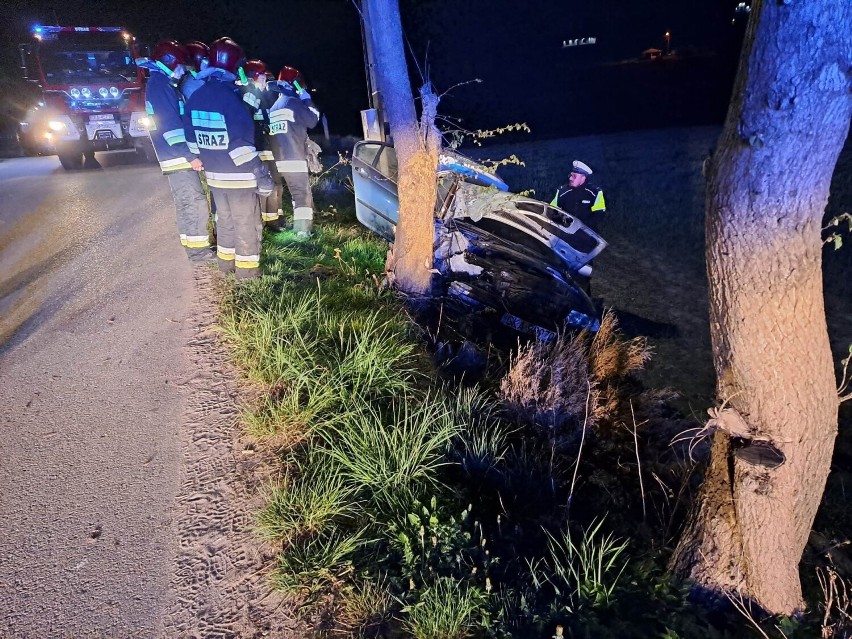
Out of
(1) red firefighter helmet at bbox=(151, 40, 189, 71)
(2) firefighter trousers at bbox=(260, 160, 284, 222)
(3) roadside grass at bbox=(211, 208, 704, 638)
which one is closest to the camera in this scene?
(3) roadside grass at bbox=(211, 208, 704, 638)

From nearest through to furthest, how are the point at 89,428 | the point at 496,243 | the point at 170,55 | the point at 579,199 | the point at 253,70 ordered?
the point at 89,428 < the point at 170,55 < the point at 496,243 < the point at 253,70 < the point at 579,199

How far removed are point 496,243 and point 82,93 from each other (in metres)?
10.1

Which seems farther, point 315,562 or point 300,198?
point 300,198

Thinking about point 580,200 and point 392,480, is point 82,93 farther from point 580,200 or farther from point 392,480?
point 392,480

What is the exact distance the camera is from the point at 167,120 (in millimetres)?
4867

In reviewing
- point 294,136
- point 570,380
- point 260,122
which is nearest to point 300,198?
point 294,136

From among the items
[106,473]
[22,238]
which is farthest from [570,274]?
[22,238]

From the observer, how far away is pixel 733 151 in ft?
6.91

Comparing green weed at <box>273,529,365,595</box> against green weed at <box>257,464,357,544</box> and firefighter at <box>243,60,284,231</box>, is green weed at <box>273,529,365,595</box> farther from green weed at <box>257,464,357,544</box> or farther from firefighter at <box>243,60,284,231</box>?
firefighter at <box>243,60,284,231</box>

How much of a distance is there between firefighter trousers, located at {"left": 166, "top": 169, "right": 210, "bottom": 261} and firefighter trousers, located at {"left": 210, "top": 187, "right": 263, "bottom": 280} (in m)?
0.46

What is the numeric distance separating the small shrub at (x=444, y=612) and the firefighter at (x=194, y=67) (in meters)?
4.46

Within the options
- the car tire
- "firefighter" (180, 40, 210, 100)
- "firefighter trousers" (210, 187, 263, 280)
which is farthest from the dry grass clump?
the car tire

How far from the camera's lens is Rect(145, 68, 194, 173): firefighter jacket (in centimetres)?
484

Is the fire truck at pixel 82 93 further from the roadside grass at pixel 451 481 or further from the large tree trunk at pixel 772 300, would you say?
the large tree trunk at pixel 772 300
